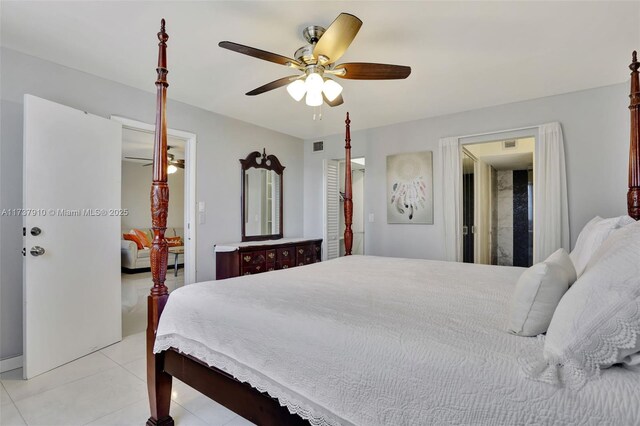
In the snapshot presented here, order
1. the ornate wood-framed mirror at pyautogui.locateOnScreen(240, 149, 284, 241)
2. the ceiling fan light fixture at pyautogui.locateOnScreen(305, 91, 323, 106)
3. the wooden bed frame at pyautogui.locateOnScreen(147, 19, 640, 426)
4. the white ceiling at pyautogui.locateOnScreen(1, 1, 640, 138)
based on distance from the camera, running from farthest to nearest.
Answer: the ornate wood-framed mirror at pyautogui.locateOnScreen(240, 149, 284, 241) → the ceiling fan light fixture at pyautogui.locateOnScreen(305, 91, 323, 106) → the white ceiling at pyautogui.locateOnScreen(1, 1, 640, 138) → the wooden bed frame at pyautogui.locateOnScreen(147, 19, 640, 426)

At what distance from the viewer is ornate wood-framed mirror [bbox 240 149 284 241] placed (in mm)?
4352

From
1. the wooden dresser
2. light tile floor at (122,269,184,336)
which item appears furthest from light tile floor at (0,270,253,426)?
the wooden dresser

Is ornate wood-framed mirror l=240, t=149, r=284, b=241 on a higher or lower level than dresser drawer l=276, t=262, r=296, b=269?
higher

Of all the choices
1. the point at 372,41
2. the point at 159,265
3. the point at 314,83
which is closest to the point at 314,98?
the point at 314,83

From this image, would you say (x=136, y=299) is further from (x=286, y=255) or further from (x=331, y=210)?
(x=331, y=210)

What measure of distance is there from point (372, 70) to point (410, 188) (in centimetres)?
238

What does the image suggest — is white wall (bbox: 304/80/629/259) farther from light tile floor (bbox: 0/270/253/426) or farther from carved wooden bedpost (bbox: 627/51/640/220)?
light tile floor (bbox: 0/270/253/426)

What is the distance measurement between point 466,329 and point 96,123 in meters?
3.21

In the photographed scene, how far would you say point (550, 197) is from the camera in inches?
132

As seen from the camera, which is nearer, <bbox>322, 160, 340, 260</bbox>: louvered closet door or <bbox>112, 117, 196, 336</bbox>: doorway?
<bbox>112, 117, 196, 336</bbox>: doorway

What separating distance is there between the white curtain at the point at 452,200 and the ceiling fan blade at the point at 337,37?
2.43m

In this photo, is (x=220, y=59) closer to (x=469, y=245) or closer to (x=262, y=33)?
(x=262, y=33)

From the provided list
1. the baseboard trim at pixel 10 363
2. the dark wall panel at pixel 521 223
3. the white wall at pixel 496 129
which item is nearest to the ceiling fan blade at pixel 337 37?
the white wall at pixel 496 129

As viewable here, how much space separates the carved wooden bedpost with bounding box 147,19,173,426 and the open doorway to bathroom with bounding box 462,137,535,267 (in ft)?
13.5
